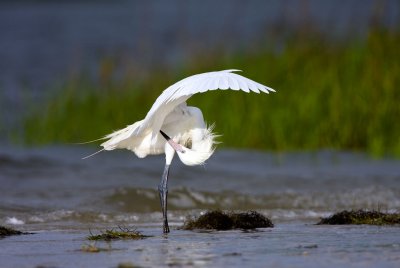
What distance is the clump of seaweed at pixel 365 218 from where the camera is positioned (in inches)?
244

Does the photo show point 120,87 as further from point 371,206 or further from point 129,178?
point 371,206

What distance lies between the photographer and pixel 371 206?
8.09 m

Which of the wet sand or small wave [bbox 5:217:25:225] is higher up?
small wave [bbox 5:217:25:225]

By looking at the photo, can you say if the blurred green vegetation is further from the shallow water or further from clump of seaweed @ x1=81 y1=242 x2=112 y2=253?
clump of seaweed @ x1=81 y1=242 x2=112 y2=253

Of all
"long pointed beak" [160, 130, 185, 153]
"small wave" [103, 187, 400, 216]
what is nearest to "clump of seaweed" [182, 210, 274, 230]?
"long pointed beak" [160, 130, 185, 153]

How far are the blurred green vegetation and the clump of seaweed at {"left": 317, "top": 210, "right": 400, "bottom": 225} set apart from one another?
372 cm

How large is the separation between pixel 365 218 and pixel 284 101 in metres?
4.50

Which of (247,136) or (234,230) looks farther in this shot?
(247,136)

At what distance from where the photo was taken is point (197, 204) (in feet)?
27.3

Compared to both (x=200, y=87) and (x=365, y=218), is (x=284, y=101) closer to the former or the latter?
(x=365, y=218)

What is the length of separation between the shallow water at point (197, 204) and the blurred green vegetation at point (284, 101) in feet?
0.90

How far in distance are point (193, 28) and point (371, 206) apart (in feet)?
47.3

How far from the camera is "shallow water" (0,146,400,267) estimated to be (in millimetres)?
4848

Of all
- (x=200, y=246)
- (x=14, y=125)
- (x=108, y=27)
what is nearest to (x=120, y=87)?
(x=14, y=125)
